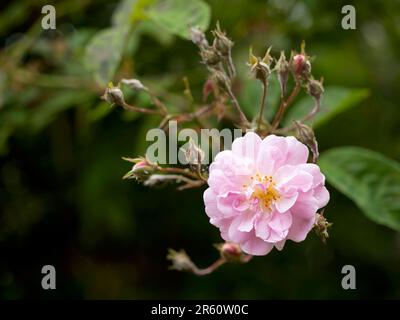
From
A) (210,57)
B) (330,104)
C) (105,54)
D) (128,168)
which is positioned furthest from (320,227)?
(128,168)

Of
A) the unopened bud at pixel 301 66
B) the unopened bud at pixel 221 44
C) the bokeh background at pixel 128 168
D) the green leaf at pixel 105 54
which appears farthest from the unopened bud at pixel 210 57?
the bokeh background at pixel 128 168

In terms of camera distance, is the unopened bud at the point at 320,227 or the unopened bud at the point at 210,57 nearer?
the unopened bud at the point at 320,227

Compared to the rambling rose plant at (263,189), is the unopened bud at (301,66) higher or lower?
higher


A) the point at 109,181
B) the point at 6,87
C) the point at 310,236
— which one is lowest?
the point at 310,236

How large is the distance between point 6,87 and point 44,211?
1.45 ft

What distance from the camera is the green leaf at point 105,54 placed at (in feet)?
4.12

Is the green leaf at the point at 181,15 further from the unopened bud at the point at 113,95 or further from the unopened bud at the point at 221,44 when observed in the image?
the unopened bud at the point at 113,95

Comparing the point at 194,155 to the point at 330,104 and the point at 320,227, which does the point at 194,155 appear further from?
the point at 330,104

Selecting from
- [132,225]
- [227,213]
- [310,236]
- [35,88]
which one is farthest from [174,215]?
[227,213]

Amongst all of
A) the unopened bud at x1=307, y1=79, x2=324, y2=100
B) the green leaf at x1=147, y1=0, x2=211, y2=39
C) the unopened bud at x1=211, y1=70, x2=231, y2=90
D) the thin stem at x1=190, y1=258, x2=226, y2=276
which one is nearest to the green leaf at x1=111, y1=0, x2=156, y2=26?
the green leaf at x1=147, y1=0, x2=211, y2=39

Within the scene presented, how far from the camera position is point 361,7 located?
6.04 feet

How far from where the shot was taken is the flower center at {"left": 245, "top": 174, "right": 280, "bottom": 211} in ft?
2.99

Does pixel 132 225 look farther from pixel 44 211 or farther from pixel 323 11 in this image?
pixel 323 11

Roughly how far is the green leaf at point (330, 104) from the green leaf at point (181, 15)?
302 mm
